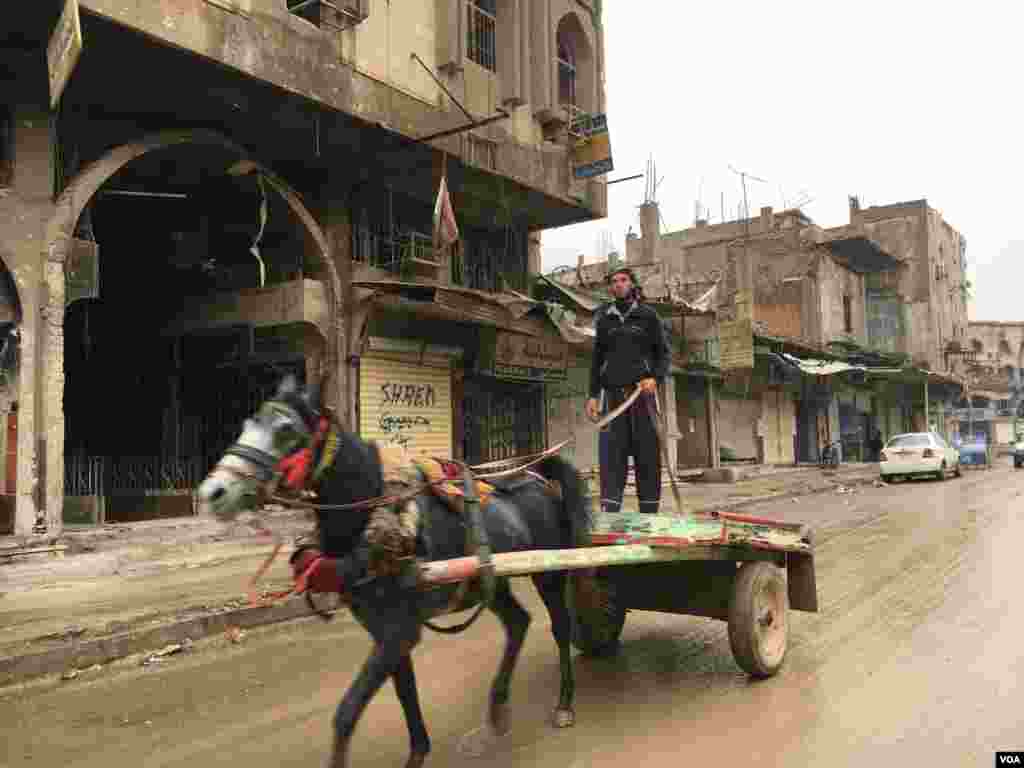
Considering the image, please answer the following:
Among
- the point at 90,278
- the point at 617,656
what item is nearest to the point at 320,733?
the point at 617,656

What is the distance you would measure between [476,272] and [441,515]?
556 inches

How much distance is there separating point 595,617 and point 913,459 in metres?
21.2

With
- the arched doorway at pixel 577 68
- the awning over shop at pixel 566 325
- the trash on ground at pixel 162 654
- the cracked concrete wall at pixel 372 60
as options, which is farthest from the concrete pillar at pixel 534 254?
the trash on ground at pixel 162 654

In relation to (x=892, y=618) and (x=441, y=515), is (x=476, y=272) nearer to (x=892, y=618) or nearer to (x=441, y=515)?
(x=892, y=618)

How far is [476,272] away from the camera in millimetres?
17297

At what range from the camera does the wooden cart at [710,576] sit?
4.31 metres

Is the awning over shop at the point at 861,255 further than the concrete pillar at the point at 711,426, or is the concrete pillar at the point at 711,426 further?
the awning over shop at the point at 861,255

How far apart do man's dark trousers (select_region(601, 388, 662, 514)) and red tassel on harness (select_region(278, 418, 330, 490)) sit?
2877mm

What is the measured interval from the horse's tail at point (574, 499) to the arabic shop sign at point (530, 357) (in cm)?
1163

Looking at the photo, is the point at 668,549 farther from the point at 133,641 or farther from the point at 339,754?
the point at 133,641

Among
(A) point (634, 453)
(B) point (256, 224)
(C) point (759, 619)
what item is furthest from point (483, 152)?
(C) point (759, 619)

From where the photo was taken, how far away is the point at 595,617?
16.4ft

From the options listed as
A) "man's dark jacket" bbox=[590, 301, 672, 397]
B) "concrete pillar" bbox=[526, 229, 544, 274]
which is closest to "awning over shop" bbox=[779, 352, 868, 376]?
"concrete pillar" bbox=[526, 229, 544, 274]

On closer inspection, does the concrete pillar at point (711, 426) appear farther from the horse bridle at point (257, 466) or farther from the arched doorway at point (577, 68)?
the horse bridle at point (257, 466)
